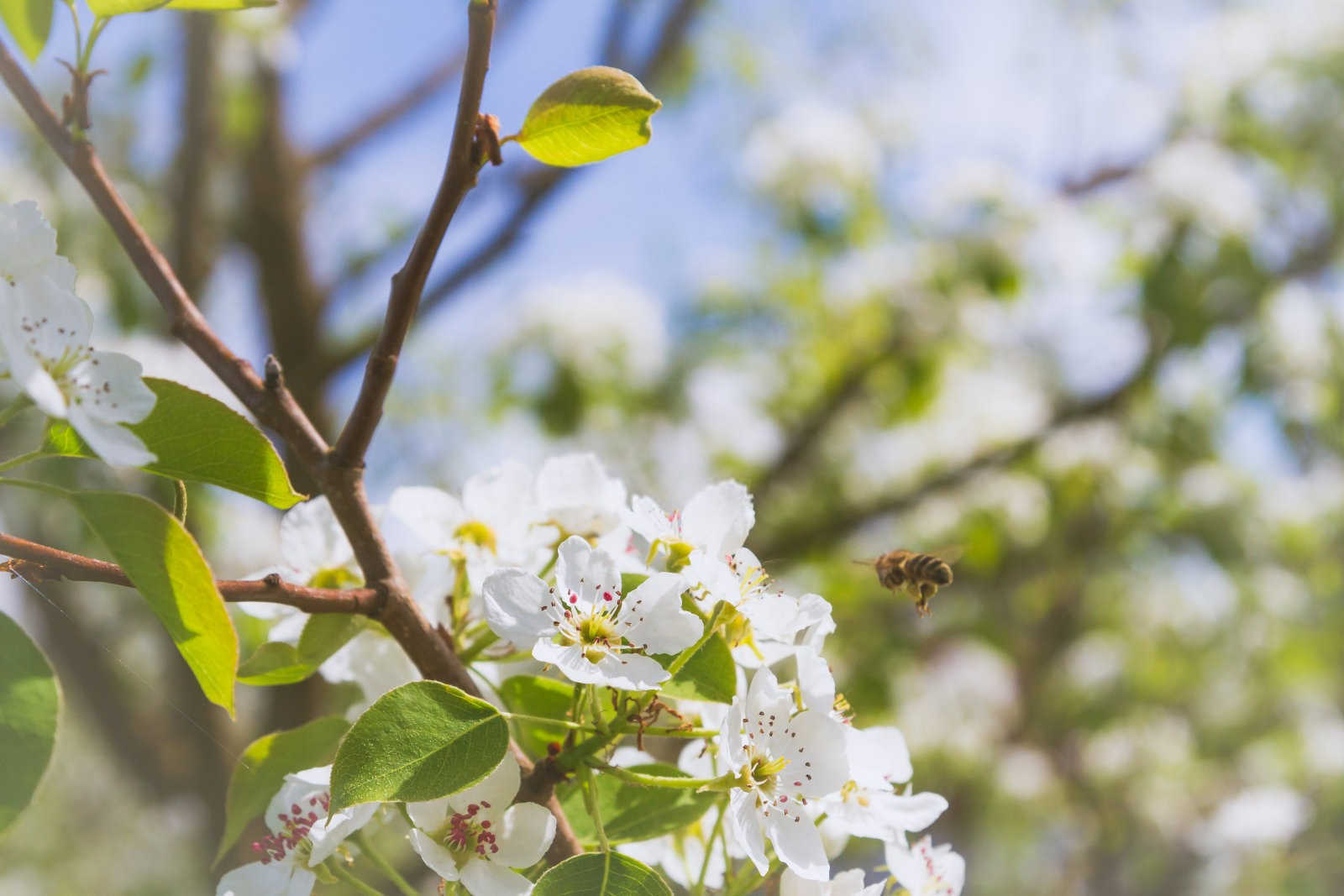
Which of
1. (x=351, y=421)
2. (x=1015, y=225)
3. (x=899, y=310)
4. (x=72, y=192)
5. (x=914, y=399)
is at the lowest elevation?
(x=351, y=421)

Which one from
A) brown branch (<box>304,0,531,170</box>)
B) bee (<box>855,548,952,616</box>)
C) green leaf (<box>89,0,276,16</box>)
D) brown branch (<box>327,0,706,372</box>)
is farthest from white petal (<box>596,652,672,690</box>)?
brown branch (<box>304,0,531,170</box>)

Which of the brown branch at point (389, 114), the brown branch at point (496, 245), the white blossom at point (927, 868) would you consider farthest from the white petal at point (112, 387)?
the brown branch at point (389, 114)

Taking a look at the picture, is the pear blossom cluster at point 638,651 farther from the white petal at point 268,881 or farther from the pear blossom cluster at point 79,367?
the pear blossom cluster at point 79,367

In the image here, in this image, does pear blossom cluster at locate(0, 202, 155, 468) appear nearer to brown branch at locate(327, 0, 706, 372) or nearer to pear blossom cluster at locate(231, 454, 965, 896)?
pear blossom cluster at locate(231, 454, 965, 896)

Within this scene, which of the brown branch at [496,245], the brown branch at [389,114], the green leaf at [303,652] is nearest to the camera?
the green leaf at [303,652]

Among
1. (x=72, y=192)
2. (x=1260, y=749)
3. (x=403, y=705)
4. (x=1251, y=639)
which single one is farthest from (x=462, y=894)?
(x=1260, y=749)

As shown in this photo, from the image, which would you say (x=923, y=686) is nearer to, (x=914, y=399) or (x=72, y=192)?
(x=914, y=399)

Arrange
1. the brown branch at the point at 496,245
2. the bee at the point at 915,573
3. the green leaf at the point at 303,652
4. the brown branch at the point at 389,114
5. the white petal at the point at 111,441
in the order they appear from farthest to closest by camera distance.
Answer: the brown branch at the point at 389,114 < the brown branch at the point at 496,245 < the bee at the point at 915,573 < the green leaf at the point at 303,652 < the white petal at the point at 111,441
